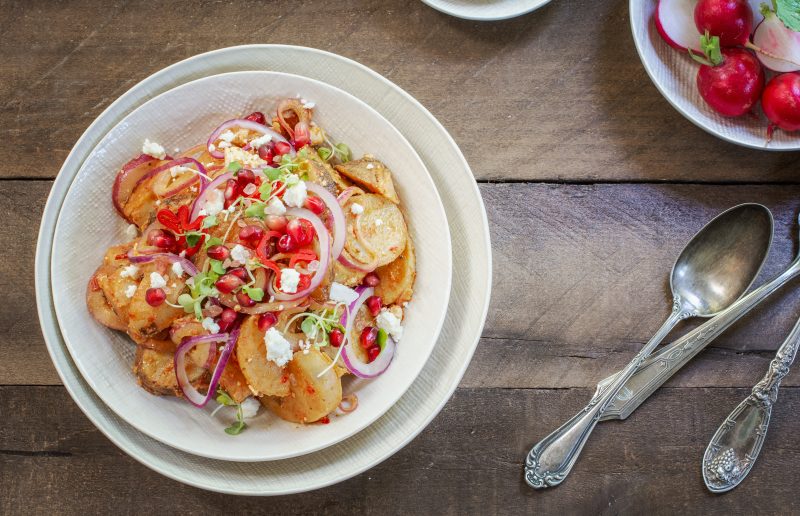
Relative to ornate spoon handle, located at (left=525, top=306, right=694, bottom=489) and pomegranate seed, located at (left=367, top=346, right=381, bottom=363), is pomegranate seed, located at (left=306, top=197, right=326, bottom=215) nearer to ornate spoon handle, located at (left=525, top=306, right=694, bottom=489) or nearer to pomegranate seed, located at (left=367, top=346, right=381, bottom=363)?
pomegranate seed, located at (left=367, top=346, right=381, bottom=363)

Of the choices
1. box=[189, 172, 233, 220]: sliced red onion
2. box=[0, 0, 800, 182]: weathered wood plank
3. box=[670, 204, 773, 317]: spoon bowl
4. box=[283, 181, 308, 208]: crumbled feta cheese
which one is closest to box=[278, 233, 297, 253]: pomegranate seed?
box=[283, 181, 308, 208]: crumbled feta cheese

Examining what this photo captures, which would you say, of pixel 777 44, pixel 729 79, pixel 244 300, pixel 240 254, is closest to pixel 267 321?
pixel 244 300

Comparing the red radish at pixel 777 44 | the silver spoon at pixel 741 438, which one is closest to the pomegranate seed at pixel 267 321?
the silver spoon at pixel 741 438

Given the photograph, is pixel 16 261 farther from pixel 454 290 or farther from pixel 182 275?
pixel 454 290

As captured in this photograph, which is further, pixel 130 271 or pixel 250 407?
pixel 250 407

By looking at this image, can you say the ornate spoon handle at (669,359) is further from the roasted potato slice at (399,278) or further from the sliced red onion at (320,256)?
the sliced red onion at (320,256)

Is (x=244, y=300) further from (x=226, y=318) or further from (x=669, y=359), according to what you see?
(x=669, y=359)

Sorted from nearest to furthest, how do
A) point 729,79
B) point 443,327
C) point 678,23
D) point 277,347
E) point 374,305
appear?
point 277,347 → point 374,305 → point 443,327 → point 729,79 → point 678,23
